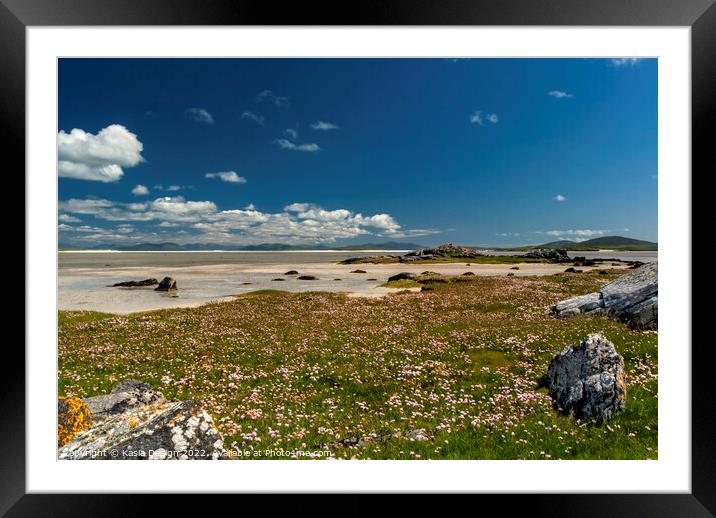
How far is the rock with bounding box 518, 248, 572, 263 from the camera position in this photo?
2996 cm

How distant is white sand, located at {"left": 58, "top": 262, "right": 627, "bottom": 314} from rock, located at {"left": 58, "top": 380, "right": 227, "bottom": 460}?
1347 centimetres

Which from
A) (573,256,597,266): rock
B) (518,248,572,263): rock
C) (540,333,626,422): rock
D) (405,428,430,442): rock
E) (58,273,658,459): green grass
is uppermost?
(518,248,572,263): rock

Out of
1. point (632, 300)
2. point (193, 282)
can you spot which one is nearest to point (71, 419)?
point (632, 300)

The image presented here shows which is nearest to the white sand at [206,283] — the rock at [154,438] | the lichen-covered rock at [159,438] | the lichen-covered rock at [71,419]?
the lichen-covered rock at [71,419]

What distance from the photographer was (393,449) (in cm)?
525

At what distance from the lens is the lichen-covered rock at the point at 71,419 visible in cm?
521

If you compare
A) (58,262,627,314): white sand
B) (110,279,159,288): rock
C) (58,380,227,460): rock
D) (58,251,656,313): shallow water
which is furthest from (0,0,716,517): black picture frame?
(110,279,159,288): rock

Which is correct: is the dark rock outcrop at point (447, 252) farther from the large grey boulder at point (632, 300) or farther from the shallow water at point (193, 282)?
the large grey boulder at point (632, 300)

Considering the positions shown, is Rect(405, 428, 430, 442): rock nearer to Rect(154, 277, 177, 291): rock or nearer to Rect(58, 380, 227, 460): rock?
Rect(58, 380, 227, 460): rock

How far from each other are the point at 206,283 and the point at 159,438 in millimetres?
22608

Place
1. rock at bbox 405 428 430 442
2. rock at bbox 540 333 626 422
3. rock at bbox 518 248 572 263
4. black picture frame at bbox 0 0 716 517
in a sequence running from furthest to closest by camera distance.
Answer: rock at bbox 518 248 572 263
rock at bbox 405 428 430 442
rock at bbox 540 333 626 422
black picture frame at bbox 0 0 716 517
